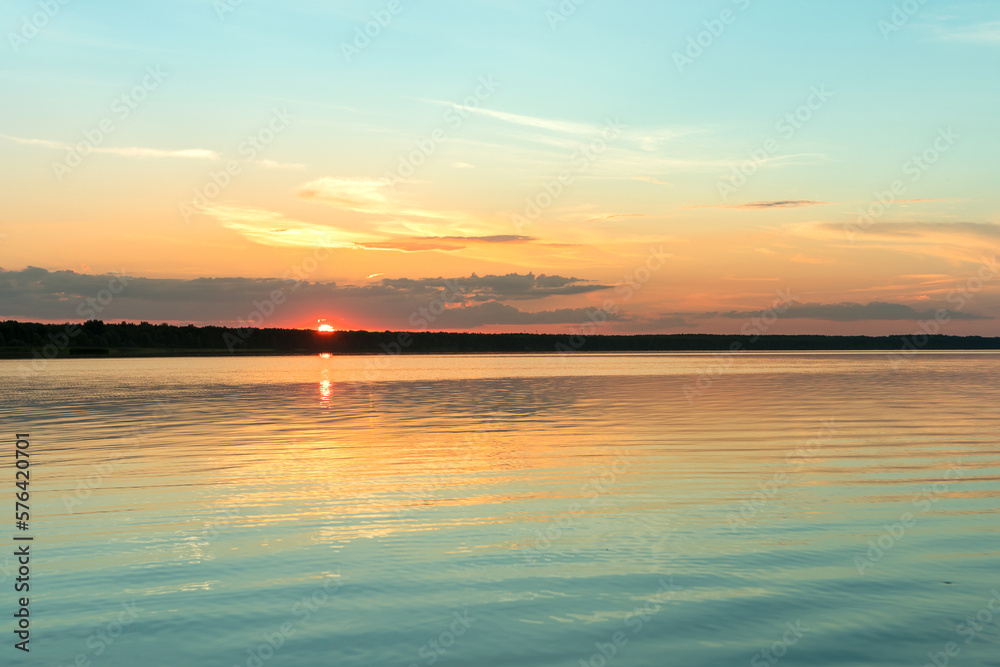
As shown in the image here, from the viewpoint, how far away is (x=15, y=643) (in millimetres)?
10078

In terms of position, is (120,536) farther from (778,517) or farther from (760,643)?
(778,517)

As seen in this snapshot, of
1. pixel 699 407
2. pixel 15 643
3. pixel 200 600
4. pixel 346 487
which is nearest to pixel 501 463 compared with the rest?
pixel 346 487

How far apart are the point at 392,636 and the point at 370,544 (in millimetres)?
4605
